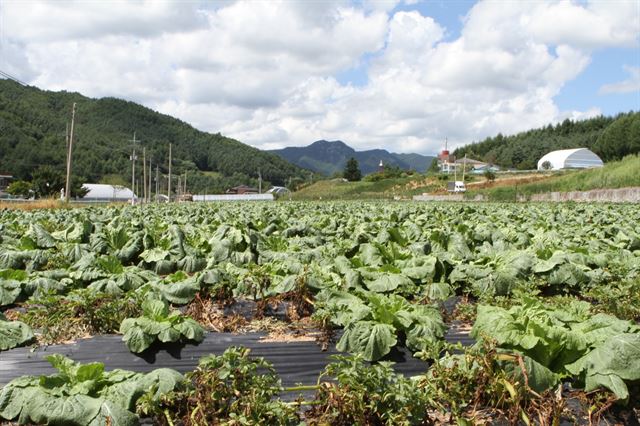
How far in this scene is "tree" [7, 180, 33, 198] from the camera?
8556 centimetres

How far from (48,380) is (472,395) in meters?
2.50

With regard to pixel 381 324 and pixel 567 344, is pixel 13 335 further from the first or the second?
pixel 567 344

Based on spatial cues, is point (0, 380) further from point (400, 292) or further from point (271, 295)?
point (400, 292)

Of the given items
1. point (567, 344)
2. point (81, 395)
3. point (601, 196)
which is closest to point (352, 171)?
point (601, 196)

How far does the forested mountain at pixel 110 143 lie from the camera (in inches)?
3494

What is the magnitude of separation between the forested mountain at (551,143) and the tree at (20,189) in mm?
99760

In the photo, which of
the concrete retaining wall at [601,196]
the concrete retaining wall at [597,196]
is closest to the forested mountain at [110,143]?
the concrete retaining wall at [597,196]

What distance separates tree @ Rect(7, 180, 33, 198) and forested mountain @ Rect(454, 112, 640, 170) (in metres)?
99.8

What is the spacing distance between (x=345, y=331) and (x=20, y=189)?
9608 centimetres

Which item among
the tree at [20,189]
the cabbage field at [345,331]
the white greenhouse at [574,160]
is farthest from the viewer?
the white greenhouse at [574,160]

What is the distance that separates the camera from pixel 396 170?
105812 millimetres

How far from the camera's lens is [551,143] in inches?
5059

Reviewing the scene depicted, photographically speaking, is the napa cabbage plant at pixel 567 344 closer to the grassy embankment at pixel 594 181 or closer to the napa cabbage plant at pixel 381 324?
the napa cabbage plant at pixel 381 324

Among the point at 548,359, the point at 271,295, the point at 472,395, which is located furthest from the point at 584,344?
the point at 271,295
